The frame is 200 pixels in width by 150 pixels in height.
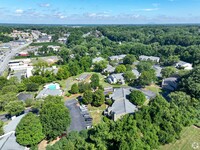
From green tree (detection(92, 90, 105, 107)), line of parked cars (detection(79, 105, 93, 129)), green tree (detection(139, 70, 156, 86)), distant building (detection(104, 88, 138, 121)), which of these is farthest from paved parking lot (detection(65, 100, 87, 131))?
green tree (detection(139, 70, 156, 86))

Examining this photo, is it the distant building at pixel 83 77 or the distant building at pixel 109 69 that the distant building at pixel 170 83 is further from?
the distant building at pixel 83 77

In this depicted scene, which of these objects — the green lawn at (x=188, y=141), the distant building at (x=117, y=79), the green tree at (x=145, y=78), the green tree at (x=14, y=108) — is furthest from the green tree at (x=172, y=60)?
the green tree at (x=14, y=108)

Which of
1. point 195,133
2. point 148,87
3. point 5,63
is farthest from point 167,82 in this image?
point 5,63

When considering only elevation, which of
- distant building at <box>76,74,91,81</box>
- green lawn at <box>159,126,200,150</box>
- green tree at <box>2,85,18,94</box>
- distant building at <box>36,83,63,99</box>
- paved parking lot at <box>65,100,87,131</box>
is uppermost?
green tree at <box>2,85,18,94</box>

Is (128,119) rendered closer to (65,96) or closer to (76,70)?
(65,96)

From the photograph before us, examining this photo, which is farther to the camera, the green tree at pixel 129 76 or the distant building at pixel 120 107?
the green tree at pixel 129 76

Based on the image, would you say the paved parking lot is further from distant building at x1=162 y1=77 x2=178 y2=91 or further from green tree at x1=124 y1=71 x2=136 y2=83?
distant building at x1=162 y1=77 x2=178 y2=91
